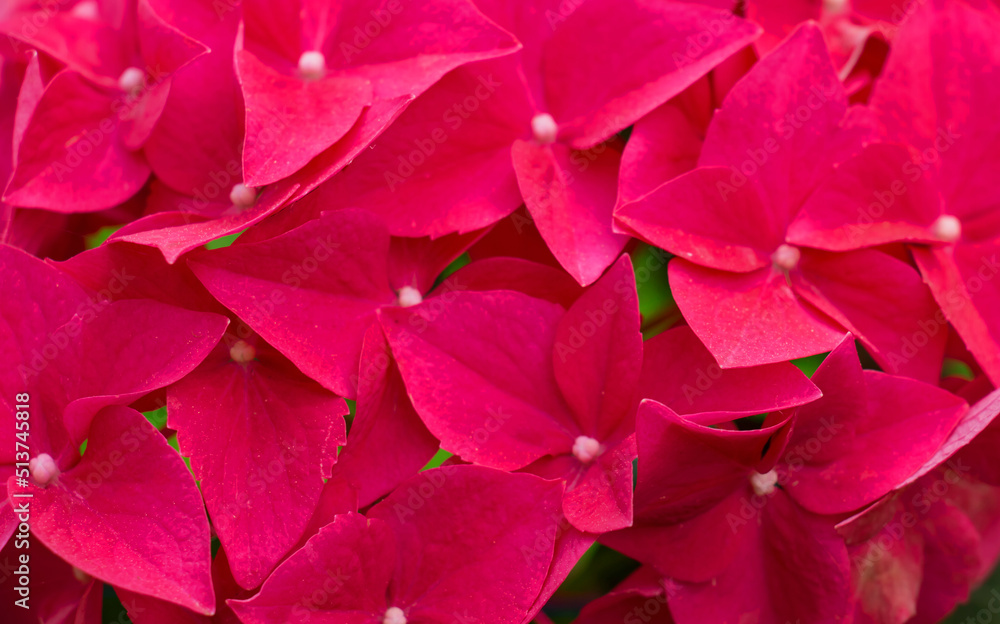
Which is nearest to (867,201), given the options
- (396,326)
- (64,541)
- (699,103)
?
(699,103)

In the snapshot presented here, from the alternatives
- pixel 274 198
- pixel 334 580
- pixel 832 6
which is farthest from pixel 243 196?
pixel 832 6

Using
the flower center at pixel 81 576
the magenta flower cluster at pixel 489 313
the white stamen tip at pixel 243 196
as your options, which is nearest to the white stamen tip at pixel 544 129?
the magenta flower cluster at pixel 489 313

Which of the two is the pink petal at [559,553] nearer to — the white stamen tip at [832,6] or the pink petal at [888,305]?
the pink petal at [888,305]

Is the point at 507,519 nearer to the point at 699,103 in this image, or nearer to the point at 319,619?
the point at 319,619

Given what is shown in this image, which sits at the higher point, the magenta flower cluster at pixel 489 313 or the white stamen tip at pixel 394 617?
the magenta flower cluster at pixel 489 313

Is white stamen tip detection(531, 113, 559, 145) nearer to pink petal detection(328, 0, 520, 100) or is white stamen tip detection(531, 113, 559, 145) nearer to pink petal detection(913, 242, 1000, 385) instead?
pink petal detection(328, 0, 520, 100)
